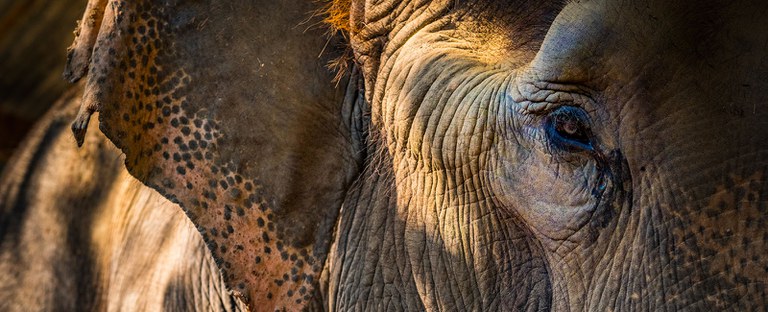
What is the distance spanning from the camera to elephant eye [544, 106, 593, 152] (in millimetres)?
1875

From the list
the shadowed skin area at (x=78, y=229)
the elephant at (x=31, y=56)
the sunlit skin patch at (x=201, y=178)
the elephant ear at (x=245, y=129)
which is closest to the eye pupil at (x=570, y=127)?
the elephant ear at (x=245, y=129)

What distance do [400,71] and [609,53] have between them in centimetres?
56

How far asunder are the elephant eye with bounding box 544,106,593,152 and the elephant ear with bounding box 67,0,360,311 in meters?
0.71

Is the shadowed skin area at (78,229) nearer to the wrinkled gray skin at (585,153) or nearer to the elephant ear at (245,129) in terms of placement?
the elephant ear at (245,129)

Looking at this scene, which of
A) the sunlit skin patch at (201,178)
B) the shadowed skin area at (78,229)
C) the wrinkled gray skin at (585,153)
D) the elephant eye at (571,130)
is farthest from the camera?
the shadowed skin area at (78,229)

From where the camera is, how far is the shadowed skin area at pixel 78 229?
3270mm

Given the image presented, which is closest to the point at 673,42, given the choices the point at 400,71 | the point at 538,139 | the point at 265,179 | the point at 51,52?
the point at 538,139

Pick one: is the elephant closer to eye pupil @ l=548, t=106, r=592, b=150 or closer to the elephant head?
the elephant head

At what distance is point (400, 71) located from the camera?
226 cm

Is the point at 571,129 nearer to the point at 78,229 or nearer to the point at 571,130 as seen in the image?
the point at 571,130

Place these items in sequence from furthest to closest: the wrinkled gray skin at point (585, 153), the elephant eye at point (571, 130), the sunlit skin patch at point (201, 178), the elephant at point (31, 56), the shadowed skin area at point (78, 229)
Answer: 1. the elephant at point (31, 56)
2. the shadowed skin area at point (78, 229)
3. the sunlit skin patch at point (201, 178)
4. the elephant eye at point (571, 130)
5. the wrinkled gray skin at point (585, 153)

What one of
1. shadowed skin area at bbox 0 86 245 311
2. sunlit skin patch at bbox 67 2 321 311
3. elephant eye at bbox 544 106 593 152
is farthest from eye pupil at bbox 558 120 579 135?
shadowed skin area at bbox 0 86 245 311

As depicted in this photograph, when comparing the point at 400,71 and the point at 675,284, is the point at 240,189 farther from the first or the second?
the point at 675,284

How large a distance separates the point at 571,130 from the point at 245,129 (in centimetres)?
89
